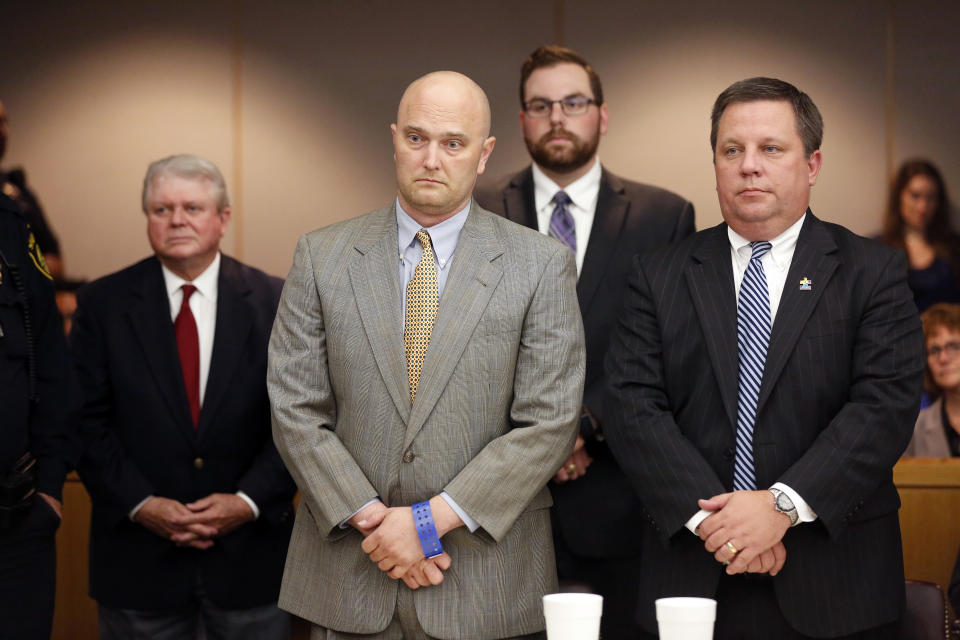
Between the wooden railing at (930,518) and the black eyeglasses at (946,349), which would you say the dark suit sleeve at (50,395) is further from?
the black eyeglasses at (946,349)

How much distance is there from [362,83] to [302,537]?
155 inches

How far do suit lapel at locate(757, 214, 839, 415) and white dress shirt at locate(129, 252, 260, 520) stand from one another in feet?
5.54

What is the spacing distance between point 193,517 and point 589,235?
4.63ft

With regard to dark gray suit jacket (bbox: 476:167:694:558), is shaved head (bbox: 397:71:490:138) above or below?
above

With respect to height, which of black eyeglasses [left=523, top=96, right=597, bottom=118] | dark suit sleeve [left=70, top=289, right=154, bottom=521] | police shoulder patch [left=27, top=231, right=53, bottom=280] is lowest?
dark suit sleeve [left=70, top=289, right=154, bottom=521]

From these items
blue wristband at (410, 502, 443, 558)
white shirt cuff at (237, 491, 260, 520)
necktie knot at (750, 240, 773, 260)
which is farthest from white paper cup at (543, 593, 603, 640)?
white shirt cuff at (237, 491, 260, 520)

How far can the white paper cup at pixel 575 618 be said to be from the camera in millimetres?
1631

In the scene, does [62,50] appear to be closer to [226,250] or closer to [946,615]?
[226,250]

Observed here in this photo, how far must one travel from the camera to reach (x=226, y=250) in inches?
240

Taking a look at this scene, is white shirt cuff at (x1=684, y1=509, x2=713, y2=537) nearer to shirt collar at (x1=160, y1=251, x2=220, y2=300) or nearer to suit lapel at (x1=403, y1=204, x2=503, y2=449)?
suit lapel at (x1=403, y1=204, x2=503, y2=449)

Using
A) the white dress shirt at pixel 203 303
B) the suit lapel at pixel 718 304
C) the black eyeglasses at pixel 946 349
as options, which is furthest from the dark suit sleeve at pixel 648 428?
the black eyeglasses at pixel 946 349

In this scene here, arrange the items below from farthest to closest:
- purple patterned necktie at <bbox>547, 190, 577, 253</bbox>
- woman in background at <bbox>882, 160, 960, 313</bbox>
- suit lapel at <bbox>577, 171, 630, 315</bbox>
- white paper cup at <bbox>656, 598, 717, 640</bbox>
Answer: woman in background at <bbox>882, 160, 960, 313</bbox> < purple patterned necktie at <bbox>547, 190, 577, 253</bbox> < suit lapel at <bbox>577, 171, 630, 315</bbox> < white paper cup at <bbox>656, 598, 717, 640</bbox>

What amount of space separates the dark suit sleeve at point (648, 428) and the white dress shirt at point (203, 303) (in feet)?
4.30

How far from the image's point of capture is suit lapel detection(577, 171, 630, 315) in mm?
3193
